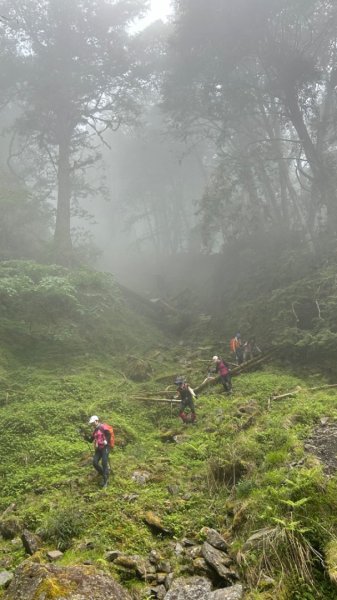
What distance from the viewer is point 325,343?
1426cm

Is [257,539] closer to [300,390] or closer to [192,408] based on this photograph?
[192,408]

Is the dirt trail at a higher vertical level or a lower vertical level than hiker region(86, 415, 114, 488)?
lower

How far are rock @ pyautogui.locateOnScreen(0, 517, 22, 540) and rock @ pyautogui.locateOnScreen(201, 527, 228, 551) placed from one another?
3040 mm

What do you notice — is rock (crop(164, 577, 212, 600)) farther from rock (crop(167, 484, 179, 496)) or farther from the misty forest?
rock (crop(167, 484, 179, 496))

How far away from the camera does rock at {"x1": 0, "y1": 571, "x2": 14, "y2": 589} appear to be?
5.43 m

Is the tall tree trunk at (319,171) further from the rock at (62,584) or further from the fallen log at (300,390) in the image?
the rock at (62,584)

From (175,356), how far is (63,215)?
436 inches

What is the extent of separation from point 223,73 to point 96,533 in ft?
71.1

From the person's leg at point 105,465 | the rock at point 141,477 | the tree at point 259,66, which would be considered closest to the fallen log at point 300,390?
the rock at point 141,477

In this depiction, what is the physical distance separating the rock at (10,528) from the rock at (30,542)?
0.53 metres

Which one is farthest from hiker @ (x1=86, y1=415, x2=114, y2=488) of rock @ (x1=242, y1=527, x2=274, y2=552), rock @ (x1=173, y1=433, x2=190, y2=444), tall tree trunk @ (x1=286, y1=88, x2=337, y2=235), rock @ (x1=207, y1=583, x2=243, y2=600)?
tall tree trunk @ (x1=286, y1=88, x2=337, y2=235)

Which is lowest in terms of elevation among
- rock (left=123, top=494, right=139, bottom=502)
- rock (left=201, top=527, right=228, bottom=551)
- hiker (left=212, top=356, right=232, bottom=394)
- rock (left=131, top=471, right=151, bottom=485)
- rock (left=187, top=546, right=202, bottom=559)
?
rock (left=187, top=546, right=202, bottom=559)

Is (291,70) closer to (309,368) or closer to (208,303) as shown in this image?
(208,303)

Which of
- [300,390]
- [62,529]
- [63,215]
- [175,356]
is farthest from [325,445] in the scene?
[63,215]
